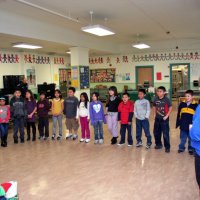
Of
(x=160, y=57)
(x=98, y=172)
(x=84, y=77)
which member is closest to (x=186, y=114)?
(x=98, y=172)

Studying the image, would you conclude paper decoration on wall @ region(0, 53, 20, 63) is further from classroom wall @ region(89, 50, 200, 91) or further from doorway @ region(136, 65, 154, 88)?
doorway @ region(136, 65, 154, 88)

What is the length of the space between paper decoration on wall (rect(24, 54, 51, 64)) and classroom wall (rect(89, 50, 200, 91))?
3.03 m

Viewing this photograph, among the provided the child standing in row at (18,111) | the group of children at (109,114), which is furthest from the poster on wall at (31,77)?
the child standing in row at (18,111)

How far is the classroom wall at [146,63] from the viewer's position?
40.9 ft

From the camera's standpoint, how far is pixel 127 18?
716 cm

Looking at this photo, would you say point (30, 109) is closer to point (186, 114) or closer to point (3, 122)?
point (3, 122)

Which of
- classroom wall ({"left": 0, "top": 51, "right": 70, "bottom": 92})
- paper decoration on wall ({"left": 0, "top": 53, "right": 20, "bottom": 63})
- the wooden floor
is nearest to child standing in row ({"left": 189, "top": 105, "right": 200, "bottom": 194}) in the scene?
the wooden floor

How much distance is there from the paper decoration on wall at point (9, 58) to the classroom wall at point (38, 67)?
0.05m

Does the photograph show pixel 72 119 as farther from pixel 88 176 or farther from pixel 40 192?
pixel 40 192

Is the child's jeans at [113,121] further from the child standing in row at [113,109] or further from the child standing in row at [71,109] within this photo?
the child standing in row at [71,109]

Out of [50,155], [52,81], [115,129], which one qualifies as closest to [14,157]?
[50,155]

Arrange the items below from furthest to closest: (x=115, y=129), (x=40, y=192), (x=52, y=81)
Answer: (x=52, y=81) → (x=115, y=129) → (x=40, y=192)

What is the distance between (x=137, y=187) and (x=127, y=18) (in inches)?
195

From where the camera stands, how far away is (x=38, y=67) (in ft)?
37.8
